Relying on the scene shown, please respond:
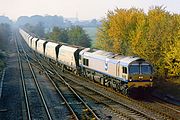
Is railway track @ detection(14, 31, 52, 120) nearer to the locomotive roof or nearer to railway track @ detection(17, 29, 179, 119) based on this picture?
railway track @ detection(17, 29, 179, 119)

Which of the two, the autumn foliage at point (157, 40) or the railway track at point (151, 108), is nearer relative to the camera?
the railway track at point (151, 108)

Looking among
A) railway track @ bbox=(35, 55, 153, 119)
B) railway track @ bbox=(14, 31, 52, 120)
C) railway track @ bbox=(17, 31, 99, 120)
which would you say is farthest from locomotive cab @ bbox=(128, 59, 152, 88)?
railway track @ bbox=(14, 31, 52, 120)

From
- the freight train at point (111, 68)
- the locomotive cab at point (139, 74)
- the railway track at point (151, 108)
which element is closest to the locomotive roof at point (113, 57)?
the freight train at point (111, 68)

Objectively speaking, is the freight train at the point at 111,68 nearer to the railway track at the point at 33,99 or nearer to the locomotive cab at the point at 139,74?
the locomotive cab at the point at 139,74

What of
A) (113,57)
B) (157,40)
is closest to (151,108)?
(113,57)

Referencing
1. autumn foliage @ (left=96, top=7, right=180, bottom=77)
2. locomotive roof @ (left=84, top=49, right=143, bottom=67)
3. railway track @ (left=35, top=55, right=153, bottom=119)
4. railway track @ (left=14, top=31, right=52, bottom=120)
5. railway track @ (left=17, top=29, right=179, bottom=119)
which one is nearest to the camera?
railway track @ (left=17, top=29, right=179, bottom=119)

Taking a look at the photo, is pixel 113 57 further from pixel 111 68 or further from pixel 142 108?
pixel 142 108

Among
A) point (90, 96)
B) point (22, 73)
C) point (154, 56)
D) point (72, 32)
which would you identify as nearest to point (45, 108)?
point (90, 96)

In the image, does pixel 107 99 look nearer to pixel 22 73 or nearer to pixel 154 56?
pixel 154 56

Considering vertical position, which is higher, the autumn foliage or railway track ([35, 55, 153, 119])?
the autumn foliage

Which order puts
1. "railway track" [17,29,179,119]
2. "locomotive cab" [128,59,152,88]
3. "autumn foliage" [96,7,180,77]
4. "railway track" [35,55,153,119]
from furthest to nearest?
"autumn foliage" [96,7,180,77] < "locomotive cab" [128,59,152,88] < "railway track" [35,55,153,119] < "railway track" [17,29,179,119]

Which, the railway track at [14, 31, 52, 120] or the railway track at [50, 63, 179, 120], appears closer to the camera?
the railway track at [50, 63, 179, 120]

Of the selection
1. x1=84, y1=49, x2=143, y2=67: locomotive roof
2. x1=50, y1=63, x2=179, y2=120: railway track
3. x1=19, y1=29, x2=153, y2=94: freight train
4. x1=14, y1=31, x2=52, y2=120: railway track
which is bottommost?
x1=14, y1=31, x2=52, y2=120: railway track

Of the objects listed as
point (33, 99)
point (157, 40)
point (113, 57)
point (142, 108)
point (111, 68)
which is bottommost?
point (33, 99)
